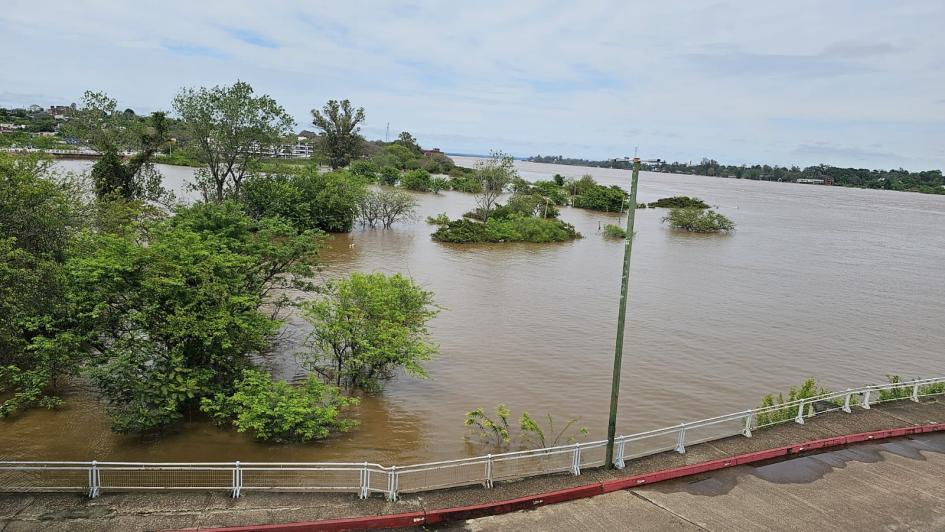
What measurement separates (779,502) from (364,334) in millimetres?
10925

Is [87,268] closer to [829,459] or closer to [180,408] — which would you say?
[180,408]

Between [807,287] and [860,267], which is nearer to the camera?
[807,287]

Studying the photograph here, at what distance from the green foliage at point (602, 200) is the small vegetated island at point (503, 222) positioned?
16257 mm

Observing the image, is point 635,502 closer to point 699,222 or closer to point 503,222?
point 503,222

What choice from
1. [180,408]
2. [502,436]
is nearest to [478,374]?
[502,436]

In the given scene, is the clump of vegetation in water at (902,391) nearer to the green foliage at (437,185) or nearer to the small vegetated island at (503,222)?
the small vegetated island at (503,222)

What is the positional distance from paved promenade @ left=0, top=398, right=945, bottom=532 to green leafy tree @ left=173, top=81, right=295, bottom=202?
99.8 feet

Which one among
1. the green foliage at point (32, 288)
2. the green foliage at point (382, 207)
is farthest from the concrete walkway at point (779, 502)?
the green foliage at point (382, 207)

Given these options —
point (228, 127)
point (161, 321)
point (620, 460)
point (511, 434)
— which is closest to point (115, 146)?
point (228, 127)

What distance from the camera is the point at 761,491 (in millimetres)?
11375

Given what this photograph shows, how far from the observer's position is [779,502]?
11000 millimetres

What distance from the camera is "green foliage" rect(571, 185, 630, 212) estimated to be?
290ft

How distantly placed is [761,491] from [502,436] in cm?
635

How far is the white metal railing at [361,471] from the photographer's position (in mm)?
10398
